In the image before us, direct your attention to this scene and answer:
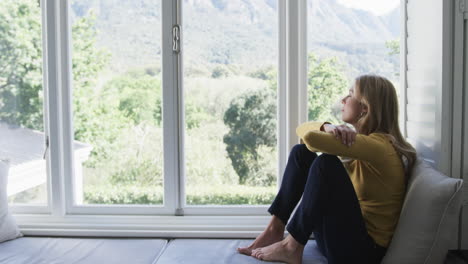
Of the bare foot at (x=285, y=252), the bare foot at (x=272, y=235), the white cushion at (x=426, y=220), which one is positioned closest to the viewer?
the white cushion at (x=426, y=220)

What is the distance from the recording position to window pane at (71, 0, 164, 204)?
238cm

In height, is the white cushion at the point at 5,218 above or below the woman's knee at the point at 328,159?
below

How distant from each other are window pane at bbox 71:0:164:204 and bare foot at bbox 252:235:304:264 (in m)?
0.85

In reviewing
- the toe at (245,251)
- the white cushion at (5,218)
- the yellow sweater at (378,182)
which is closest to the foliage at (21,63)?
the white cushion at (5,218)

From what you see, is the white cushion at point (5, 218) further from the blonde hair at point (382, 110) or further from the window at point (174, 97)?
the blonde hair at point (382, 110)

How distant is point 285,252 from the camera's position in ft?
5.70

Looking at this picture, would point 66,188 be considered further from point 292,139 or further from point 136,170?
point 292,139

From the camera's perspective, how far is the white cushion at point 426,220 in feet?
4.96

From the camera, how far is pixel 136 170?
2420 mm

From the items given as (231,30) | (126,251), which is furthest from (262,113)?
(126,251)

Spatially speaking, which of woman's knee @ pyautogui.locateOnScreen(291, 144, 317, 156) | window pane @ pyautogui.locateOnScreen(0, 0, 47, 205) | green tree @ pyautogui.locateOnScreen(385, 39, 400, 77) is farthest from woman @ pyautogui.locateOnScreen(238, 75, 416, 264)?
window pane @ pyautogui.locateOnScreen(0, 0, 47, 205)

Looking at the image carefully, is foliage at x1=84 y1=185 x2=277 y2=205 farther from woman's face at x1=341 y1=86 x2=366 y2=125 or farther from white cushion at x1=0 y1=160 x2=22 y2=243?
woman's face at x1=341 y1=86 x2=366 y2=125

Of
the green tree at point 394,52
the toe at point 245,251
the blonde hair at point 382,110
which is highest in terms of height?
the green tree at point 394,52

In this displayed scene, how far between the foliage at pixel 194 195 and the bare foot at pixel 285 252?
0.59 meters
